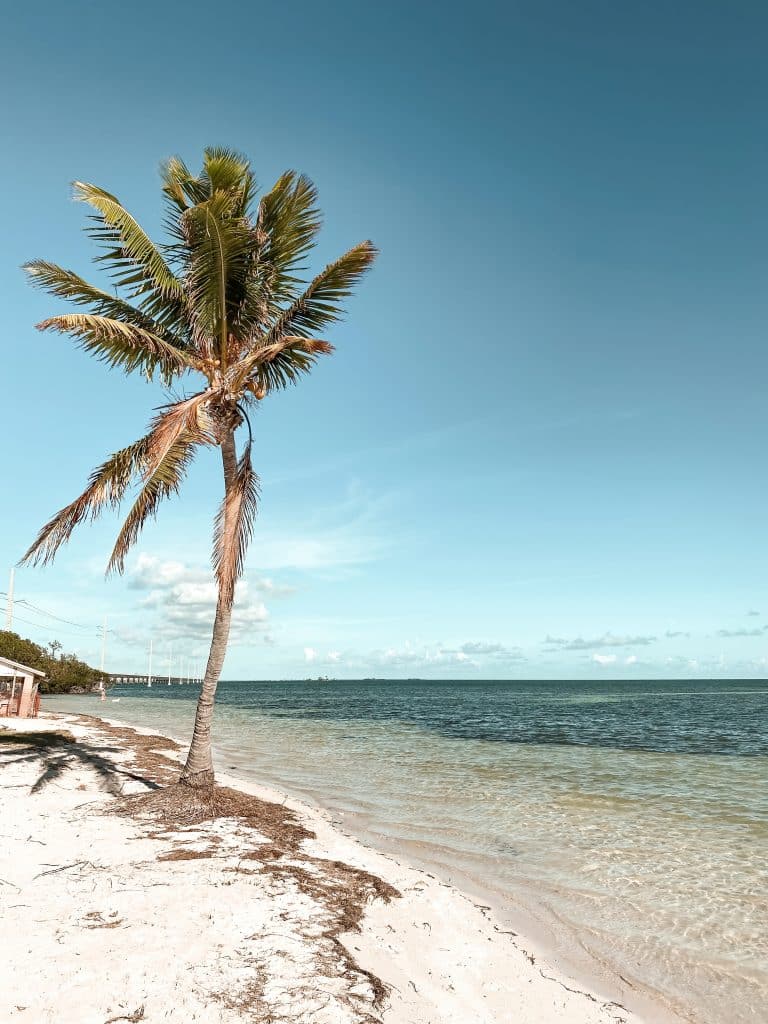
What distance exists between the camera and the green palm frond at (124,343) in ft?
33.4

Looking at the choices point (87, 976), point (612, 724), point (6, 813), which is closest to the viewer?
point (87, 976)

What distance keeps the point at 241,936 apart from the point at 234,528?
6.47 m

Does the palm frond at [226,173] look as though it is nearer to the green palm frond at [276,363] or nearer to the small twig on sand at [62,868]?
the green palm frond at [276,363]

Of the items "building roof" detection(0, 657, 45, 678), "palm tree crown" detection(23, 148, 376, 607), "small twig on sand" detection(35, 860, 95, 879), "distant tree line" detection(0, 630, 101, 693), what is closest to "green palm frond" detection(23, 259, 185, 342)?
"palm tree crown" detection(23, 148, 376, 607)

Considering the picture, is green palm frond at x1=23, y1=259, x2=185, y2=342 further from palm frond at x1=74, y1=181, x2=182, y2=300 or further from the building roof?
the building roof

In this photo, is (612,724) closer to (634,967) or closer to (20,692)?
(20,692)

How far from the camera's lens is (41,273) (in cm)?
1084

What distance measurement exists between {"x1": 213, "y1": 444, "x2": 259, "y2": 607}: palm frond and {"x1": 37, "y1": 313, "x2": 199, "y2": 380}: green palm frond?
2.17 m

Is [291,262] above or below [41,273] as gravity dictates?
above

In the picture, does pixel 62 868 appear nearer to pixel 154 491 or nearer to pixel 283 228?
pixel 154 491

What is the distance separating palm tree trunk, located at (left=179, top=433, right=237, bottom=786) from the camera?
11.1 meters

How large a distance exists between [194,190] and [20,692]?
27746 mm

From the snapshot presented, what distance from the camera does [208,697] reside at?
1117cm

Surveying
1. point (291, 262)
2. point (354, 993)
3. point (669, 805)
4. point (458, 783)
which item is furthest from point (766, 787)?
point (291, 262)
